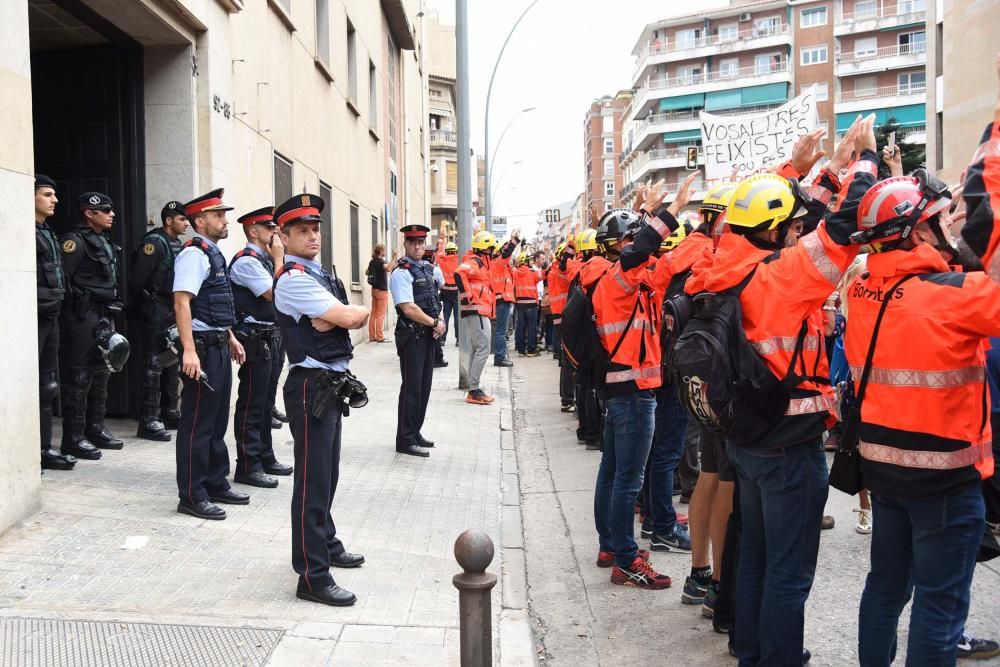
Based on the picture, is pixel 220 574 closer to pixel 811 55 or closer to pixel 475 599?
pixel 475 599

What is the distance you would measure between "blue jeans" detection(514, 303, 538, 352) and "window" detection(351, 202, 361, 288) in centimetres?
359

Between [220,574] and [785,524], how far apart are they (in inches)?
121

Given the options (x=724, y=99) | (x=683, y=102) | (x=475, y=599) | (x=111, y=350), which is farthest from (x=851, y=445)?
(x=683, y=102)

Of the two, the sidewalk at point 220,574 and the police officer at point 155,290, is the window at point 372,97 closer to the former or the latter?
the police officer at point 155,290

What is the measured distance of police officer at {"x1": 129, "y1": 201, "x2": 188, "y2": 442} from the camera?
8094mm

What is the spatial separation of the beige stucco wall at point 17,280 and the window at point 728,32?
81825 mm

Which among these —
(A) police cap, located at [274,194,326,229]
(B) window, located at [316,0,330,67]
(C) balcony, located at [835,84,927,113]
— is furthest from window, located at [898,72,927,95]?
(A) police cap, located at [274,194,326,229]

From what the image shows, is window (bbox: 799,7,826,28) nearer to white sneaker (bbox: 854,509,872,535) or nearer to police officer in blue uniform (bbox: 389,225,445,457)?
police officer in blue uniform (bbox: 389,225,445,457)

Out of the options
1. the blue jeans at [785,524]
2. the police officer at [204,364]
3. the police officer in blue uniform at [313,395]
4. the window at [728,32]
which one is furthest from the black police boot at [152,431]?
the window at [728,32]

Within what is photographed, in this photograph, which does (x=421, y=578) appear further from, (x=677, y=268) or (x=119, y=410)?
(x=119, y=410)

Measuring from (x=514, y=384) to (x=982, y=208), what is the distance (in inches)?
512

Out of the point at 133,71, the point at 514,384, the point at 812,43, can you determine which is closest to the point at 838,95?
the point at 812,43

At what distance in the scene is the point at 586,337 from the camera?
5496 millimetres

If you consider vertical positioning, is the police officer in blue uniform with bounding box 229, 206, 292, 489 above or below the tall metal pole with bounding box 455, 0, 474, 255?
below
